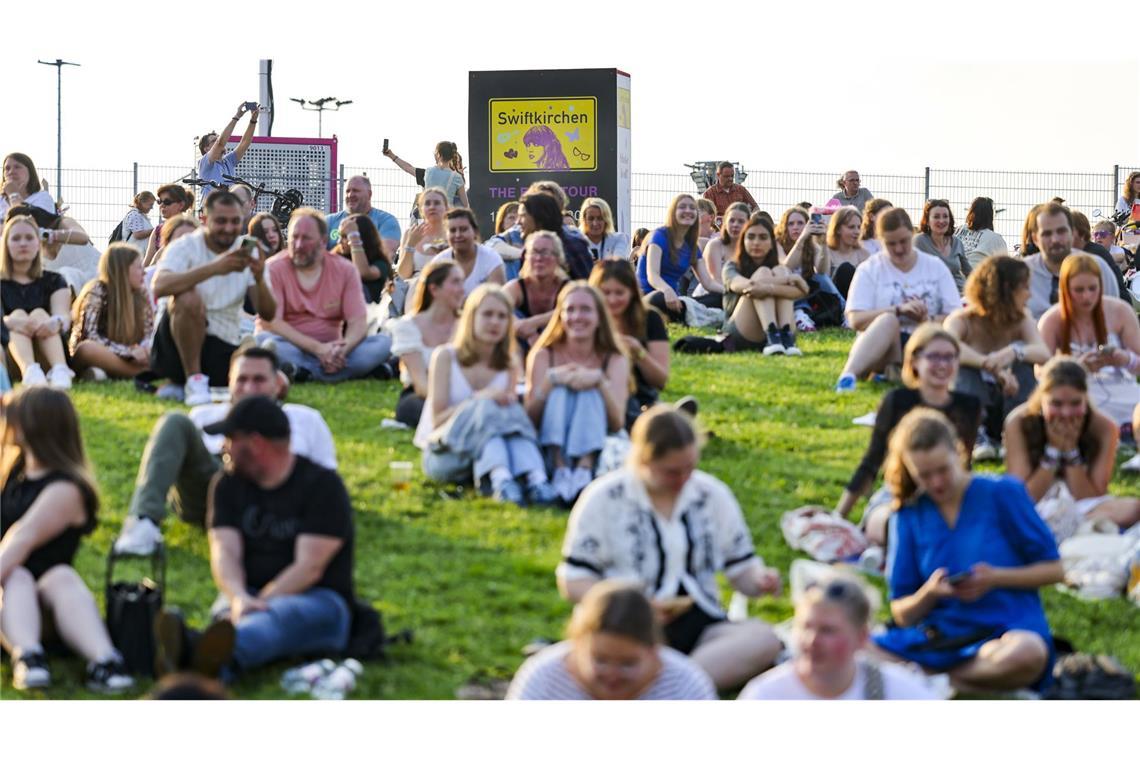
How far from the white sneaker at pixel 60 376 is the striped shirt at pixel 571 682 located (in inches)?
280

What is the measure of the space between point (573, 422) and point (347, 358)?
373cm

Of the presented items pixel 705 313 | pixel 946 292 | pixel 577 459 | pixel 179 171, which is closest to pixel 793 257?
pixel 705 313

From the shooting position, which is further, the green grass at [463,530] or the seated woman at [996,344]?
the seated woman at [996,344]

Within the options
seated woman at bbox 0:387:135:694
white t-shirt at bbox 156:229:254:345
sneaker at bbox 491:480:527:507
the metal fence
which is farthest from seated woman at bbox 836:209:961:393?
the metal fence

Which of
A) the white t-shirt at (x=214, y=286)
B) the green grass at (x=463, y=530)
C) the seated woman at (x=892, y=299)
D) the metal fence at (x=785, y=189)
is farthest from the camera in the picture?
the metal fence at (x=785, y=189)

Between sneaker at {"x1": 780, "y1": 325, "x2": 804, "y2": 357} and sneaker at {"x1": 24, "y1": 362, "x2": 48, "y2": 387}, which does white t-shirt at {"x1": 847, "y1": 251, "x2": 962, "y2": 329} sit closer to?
sneaker at {"x1": 780, "y1": 325, "x2": 804, "y2": 357}

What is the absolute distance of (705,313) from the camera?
1602 centimetres

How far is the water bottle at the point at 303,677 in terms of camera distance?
6.79 metres

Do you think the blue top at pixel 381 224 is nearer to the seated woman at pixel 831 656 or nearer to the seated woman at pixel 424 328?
the seated woman at pixel 424 328

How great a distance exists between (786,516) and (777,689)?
306cm

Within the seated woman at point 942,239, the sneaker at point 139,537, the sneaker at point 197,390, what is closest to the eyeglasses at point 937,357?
the sneaker at point 139,537

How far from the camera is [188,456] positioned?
8.65 m

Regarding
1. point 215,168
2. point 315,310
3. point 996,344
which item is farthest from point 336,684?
point 215,168

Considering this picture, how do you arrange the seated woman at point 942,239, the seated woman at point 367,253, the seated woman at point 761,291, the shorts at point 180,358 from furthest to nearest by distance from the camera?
1. the seated woman at point 942,239
2. the seated woman at point 367,253
3. the seated woman at point 761,291
4. the shorts at point 180,358
